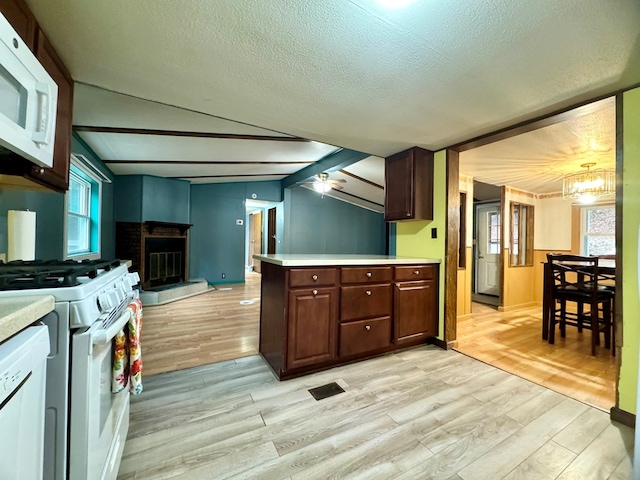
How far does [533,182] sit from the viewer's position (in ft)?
13.0

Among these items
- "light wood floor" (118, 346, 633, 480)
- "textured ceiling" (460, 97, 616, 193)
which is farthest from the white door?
"light wood floor" (118, 346, 633, 480)

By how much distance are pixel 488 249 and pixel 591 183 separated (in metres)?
2.15

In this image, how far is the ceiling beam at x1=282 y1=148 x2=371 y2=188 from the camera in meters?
3.79

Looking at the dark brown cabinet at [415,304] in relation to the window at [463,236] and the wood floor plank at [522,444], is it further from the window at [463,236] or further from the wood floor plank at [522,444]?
the window at [463,236]

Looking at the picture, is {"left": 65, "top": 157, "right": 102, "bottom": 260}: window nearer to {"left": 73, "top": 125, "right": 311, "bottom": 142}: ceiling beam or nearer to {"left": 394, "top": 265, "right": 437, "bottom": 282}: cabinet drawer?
{"left": 73, "top": 125, "right": 311, "bottom": 142}: ceiling beam

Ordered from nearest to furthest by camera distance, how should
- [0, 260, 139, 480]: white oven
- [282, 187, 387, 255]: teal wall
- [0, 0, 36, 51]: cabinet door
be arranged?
1. [0, 260, 139, 480]: white oven
2. [0, 0, 36, 51]: cabinet door
3. [282, 187, 387, 255]: teal wall

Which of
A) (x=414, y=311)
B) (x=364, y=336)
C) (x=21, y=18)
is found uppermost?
(x=21, y=18)

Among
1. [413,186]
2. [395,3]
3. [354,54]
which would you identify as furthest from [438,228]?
[395,3]

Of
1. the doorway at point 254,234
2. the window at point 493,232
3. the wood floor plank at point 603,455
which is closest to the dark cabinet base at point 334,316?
the wood floor plank at point 603,455

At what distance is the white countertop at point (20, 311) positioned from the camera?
55 cm

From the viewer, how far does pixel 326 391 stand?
186 centimetres

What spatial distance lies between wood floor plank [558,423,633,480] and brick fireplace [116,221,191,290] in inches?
201

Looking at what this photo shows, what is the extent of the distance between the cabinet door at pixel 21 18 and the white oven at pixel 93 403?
4.01 ft

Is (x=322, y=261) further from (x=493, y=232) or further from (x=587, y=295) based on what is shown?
(x=493, y=232)
